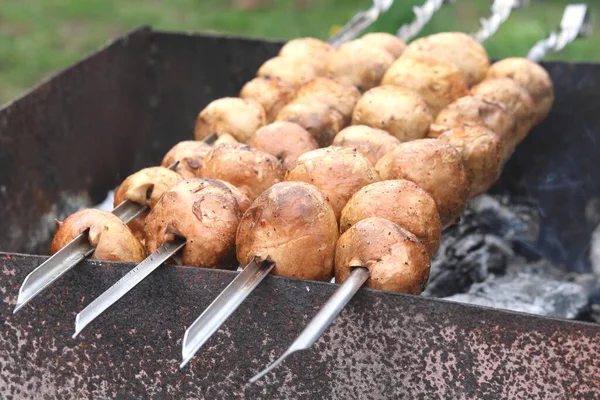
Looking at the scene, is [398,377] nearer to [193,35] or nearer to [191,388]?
[191,388]

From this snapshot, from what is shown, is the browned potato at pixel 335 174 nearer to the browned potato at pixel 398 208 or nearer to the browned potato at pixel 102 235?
the browned potato at pixel 398 208

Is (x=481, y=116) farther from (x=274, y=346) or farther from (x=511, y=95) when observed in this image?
(x=274, y=346)

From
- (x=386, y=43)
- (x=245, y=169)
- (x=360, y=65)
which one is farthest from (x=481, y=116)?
(x=245, y=169)

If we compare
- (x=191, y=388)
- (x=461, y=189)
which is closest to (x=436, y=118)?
(x=461, y=189)

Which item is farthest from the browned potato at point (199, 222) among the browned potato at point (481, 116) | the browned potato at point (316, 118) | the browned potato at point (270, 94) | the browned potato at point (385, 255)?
the browned potato at point (270, 94)

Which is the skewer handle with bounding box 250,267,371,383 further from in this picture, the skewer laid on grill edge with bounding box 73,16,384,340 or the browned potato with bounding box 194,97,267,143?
the browned potato with bounding box 194,97,267,143

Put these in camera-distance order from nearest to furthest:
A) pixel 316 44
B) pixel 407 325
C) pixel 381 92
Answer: pixel 407 325 < pixel 381 92 < pixel 316 44

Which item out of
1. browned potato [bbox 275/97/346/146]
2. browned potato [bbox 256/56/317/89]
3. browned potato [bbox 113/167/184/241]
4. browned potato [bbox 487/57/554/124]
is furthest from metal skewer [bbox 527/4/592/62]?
browned potato [bbox 113/167/184/241]
